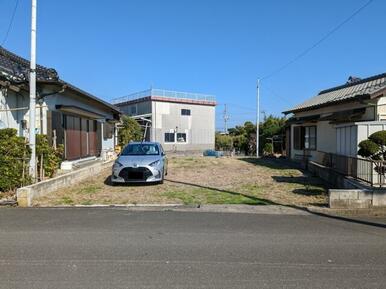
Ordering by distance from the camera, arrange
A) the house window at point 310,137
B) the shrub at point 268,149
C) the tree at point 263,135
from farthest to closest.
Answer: the tree at point 263,135, the shrub at point 268,149, the house window at point 310,137

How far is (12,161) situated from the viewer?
11750 mm

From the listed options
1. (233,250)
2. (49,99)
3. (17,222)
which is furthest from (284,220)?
(49,99)

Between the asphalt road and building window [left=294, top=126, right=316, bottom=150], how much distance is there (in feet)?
52.3

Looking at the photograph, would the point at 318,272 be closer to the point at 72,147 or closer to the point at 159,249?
the point at 159,249

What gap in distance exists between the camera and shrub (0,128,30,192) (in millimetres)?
11641

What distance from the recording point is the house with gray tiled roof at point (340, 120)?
1473 cm

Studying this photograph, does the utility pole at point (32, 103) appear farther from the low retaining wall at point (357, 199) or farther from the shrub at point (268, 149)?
the shrub at point (268, 149)

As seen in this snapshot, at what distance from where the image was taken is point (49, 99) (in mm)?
16203

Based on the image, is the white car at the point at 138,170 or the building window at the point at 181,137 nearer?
the white car at the point at 138,170

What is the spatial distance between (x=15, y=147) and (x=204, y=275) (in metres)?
8.36

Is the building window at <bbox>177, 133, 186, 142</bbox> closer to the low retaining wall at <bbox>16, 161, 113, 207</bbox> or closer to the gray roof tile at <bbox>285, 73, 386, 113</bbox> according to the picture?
the gray roof tile at <bbox>285, 73, 386, 113</bbox>

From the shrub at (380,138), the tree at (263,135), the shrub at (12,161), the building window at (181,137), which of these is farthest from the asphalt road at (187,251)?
the building window at (181,137)

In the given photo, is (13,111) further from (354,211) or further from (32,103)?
(354,211)

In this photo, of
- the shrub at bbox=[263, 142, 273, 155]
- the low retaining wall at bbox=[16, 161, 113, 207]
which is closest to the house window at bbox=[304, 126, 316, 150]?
the low retaining wall at bbox=[16, 161, 113, 207]
